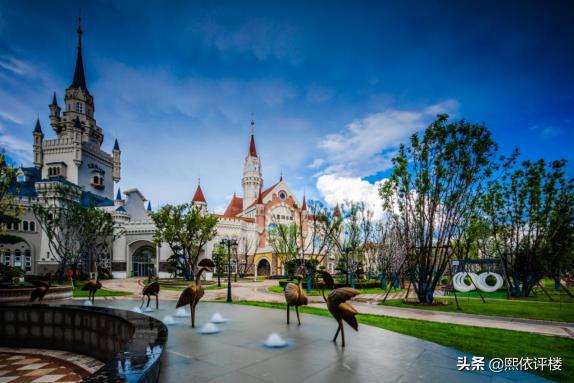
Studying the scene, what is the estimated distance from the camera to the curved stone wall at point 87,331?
13.0 feet

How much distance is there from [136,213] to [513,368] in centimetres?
5005

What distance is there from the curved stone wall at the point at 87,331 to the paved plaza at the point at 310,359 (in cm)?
46

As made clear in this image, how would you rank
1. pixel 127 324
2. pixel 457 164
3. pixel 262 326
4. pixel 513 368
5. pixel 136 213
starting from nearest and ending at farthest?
pixel 513 368 < pixel 127 324 < pixel 262 326 < pixel 457 164 < pixel 136 213

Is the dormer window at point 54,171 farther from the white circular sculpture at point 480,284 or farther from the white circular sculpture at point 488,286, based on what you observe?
the white circular sculpture at point 488,286

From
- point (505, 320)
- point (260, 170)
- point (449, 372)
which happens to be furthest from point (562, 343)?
point (260, 170)

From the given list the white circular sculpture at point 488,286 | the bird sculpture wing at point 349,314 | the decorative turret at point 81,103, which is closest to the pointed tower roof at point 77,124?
the decorative turret at point 81,103

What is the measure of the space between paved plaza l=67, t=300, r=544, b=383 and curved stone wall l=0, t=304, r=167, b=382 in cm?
46

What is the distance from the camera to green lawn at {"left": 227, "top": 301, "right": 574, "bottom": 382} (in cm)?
573

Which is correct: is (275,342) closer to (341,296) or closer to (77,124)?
(341,296)

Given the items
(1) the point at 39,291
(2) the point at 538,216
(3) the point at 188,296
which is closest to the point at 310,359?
(3) the point at 188,296

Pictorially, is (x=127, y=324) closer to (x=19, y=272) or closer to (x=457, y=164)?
(x=457, y=164)

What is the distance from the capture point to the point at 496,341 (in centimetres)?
717

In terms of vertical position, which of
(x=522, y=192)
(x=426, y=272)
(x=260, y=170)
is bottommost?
(x=426, y=272)

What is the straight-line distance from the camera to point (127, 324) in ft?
18.9
